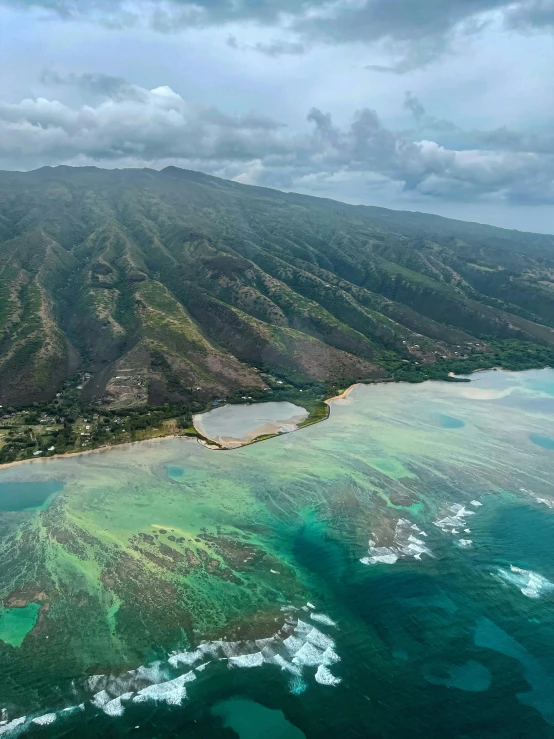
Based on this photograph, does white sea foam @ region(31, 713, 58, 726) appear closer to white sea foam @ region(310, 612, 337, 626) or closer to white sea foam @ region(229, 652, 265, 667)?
white sea foam @ region(229, 652, 265, 667)

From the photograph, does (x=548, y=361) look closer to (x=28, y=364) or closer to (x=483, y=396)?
(x=483, y=396)

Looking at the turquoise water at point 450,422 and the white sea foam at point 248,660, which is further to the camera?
the turquoise water at point 450,422

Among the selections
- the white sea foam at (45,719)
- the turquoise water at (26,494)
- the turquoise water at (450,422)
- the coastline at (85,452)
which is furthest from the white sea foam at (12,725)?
the turquoise water at (450,422)

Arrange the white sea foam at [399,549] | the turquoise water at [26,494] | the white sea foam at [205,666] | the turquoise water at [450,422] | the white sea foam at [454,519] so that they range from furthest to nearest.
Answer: the turquoise water at [450,422] < the turquoise water at [26,494] < the white sea foam at [454,519] < the white sea foam at [399,549] < the white sea foam at [205,666]

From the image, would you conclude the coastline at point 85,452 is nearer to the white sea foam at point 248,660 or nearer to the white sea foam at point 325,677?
the white sea foam at point 248,660

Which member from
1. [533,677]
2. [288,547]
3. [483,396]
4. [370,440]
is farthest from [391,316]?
[533,677]

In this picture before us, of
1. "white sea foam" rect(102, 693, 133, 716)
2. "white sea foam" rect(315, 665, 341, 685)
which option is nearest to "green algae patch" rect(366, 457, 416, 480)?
"white sea foam" rect(315, 665, 341, 685)
